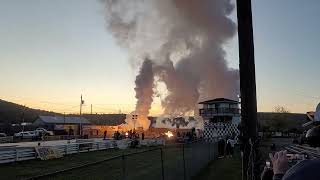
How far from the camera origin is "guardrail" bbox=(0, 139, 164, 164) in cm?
3472

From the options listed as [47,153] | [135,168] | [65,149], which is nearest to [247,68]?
[135,168]

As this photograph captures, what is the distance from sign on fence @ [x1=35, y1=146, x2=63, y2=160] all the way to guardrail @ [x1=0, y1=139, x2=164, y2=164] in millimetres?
388

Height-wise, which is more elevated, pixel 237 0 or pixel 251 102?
pixel 237 0

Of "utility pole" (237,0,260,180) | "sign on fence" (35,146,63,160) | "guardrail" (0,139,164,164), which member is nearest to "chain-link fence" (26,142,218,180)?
"utility pole" (237,0,260,180)

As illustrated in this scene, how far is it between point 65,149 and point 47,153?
5.12 metres

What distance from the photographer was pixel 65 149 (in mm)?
44375

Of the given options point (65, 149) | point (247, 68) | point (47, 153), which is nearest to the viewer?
point (247, 68)

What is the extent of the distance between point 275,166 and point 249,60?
5733 millimetres

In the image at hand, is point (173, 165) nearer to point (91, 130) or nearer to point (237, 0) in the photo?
point (237, 0)

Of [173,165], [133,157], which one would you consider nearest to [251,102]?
[133,157]

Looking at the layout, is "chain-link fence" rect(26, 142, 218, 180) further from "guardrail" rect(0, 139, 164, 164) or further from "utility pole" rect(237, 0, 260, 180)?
"guardrail" rect(0, 139, 164, 164)

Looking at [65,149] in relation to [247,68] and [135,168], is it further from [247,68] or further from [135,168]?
[247,68]

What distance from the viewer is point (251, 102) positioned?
9555 millimetres

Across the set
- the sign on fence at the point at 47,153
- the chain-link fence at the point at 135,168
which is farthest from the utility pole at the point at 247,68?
the sign on fence at the point at 47,153
